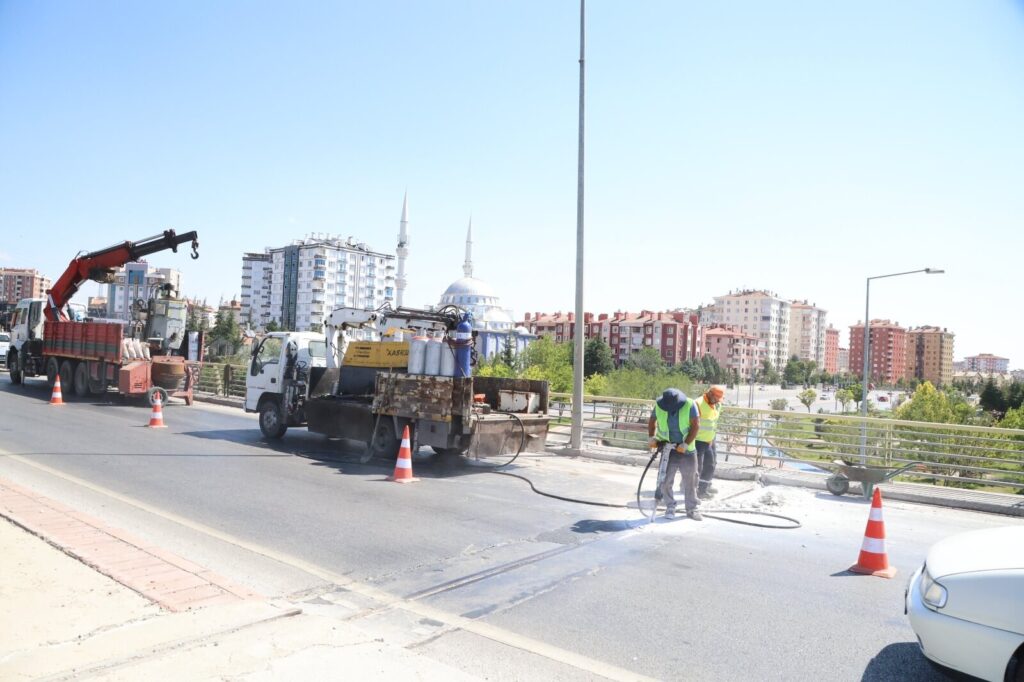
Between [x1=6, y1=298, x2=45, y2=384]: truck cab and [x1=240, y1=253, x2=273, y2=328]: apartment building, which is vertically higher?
[x1=240, y1=253, x2=273, y2=328]: apartment building

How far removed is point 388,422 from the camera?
12.3 meters

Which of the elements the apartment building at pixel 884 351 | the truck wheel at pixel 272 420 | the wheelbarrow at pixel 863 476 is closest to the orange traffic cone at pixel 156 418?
the truck wheel at pixel 272 420

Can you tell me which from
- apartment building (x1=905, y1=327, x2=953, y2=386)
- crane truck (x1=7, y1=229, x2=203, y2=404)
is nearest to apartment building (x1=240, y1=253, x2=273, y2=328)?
crane truck (x1=7, y1=229, x2=203, y2=404)

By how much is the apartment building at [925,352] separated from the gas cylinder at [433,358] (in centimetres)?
19063

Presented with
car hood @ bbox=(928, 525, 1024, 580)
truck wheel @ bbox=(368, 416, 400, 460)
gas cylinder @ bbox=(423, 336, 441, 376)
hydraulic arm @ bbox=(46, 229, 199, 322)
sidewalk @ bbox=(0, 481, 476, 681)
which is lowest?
sidewalk @ bbox=(0, 481, 476, 681)

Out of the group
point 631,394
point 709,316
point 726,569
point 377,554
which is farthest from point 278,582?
point 709,316

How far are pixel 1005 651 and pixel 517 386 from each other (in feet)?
31.8

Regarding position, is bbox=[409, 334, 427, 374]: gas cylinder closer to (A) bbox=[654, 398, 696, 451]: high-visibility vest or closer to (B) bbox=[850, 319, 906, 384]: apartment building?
(A) bbox=[654, 398, 696, 451]: high-visibility vest

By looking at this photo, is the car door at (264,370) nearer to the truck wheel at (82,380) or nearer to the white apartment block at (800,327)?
the truck wheel at (82,380)

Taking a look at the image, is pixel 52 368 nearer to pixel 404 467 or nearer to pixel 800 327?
pixel 404 467

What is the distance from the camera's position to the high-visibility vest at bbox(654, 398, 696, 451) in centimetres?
853

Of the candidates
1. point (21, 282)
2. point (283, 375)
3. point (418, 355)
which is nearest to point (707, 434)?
point (418, 355)

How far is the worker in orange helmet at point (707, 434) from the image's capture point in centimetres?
918

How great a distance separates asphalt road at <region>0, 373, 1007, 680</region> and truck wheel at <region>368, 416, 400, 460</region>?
58 centimetres
